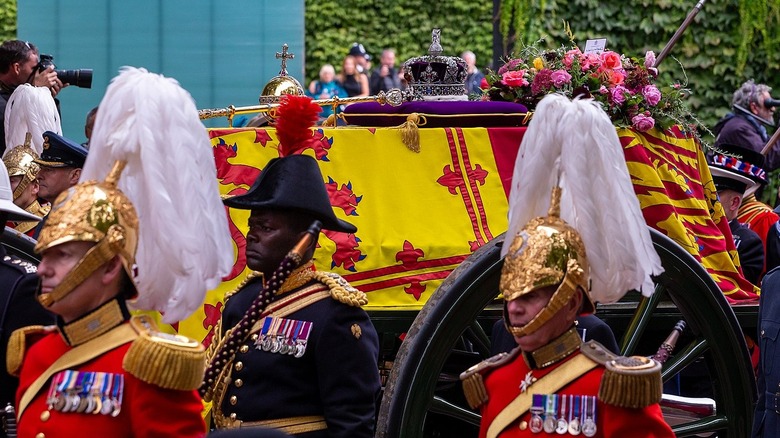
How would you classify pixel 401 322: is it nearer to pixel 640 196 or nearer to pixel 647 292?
pixel 640 196

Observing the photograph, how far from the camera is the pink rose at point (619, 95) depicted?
574 cm

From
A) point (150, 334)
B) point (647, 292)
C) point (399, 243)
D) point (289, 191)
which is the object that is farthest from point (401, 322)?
point (150, 334)

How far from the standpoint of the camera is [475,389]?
12.5ft

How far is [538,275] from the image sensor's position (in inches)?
139

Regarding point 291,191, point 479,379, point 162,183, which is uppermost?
point 162,183

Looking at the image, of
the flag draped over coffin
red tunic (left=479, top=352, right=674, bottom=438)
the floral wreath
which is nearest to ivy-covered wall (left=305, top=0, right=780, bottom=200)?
the floral wreath

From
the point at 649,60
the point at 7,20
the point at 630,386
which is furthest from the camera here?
the point at 7,20

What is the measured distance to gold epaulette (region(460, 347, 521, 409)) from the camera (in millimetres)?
3803

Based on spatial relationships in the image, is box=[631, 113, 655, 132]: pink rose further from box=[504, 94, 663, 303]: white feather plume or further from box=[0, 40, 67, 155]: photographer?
box=[0, 40, 67, 155]: photographer

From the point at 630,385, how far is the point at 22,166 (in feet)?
12.6

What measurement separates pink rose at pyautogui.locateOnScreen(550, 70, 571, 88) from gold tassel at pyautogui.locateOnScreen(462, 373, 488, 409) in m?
2.30

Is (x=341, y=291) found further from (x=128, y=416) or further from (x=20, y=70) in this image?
(x=20, y=70)

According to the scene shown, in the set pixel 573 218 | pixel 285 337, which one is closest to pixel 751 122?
pixel 285 337

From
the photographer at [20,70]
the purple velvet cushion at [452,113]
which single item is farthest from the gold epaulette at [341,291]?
the photographer at [20,70]
